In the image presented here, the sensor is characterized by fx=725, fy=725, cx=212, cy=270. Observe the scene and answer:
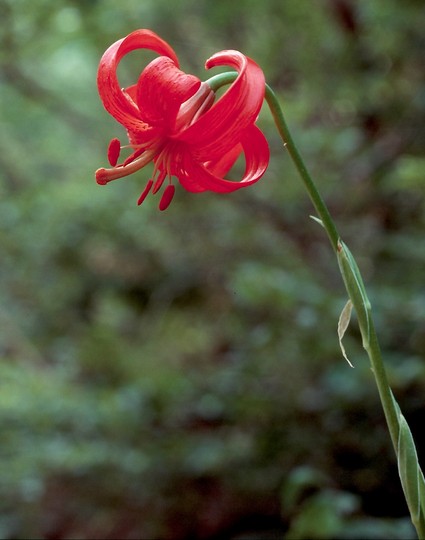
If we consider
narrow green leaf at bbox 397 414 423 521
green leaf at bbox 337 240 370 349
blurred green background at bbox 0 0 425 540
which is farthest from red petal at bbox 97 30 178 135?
blurred green background at bbox 0 0 425 540

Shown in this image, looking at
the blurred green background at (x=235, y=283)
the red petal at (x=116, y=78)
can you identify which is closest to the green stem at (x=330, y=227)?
the red petal at (x=116, y=78)

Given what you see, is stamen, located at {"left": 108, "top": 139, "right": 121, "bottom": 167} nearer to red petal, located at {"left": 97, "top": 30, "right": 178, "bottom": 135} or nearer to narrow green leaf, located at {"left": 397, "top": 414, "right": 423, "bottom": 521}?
red petal, located at {"left": 97, "top": 30, "right": 178, "bottom": 135}

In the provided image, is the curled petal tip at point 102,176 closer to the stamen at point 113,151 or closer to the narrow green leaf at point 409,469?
the stamen at point 113,151

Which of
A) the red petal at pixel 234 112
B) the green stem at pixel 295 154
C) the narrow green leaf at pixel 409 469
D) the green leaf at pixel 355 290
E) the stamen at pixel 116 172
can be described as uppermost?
the red petal at pixel 234 112

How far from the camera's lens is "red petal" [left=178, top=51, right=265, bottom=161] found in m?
0.77

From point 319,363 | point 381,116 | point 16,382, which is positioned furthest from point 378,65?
point 16,382

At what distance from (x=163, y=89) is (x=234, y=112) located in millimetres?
102

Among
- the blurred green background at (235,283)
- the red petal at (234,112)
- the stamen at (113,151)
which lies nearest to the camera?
the red petal at (234,112)

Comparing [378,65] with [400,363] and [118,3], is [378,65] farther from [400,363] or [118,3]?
[400,363]

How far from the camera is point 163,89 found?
828mm

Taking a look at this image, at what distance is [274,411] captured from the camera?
2650mm

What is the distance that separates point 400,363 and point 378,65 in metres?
1.70

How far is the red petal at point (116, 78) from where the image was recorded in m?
0.84

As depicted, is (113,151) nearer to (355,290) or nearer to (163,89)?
(163,89)
